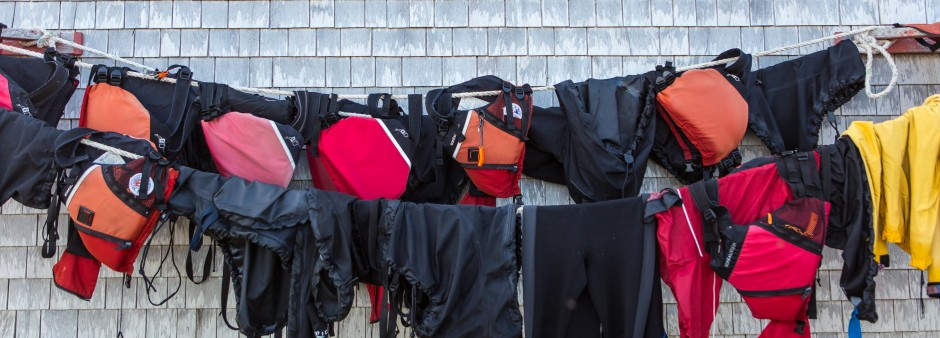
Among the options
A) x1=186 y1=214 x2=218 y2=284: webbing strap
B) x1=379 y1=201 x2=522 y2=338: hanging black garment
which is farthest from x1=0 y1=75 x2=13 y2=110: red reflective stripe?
x1=379 y1=201 x2=522 y2=338: hanging black garment

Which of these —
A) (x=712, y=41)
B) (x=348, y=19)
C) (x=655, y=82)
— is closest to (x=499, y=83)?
(x=655, y=82)

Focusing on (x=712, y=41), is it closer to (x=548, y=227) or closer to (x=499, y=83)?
(x=499, y=83)

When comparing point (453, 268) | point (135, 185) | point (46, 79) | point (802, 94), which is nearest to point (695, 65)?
point (802, 94)

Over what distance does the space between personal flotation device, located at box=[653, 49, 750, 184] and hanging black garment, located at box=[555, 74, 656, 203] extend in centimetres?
10

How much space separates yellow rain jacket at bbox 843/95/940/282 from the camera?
2.66m

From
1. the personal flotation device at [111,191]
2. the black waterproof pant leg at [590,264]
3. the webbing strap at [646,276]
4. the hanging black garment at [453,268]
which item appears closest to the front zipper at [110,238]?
the personal flotation device at [111,191]

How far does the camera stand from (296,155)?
304cm

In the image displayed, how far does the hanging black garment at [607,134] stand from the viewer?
9.82 feet

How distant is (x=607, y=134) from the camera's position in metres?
3.00

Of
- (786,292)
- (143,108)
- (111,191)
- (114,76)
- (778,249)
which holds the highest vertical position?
(114,76)

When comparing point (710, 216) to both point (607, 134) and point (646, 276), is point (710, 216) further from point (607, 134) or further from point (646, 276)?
point (607, 134)

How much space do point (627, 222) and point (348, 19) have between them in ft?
5.58

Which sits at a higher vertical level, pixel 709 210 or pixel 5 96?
pixel 5 96

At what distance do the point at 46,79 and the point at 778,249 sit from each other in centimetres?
314
